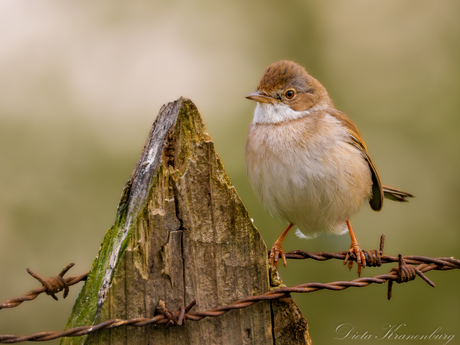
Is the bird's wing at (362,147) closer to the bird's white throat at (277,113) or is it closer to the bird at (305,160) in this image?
the bird at (305,160)

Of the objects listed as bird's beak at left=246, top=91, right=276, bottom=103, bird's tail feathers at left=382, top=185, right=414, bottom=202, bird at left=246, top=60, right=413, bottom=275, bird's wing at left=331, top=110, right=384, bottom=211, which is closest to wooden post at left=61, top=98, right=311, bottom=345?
bird at left=246, top=60, right=413, bottom=275

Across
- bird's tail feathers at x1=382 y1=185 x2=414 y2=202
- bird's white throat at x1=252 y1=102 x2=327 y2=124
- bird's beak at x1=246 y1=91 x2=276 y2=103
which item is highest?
bird's beak at x1=246 y1=91 x2=276 y2=103

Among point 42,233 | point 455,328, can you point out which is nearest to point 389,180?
point 455,328

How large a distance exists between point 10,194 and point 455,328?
643 centimetres

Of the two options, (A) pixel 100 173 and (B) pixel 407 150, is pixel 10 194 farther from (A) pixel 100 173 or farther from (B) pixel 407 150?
(B) pixel 407 150

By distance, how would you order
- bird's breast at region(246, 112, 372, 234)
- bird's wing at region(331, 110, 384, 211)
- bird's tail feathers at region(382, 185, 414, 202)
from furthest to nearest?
bird's tail feathers at region(382, 185, 414, 202)
bird's wing at region(331, 110, 384, 211)
bird's breast at region(246, 112, 372, 234)

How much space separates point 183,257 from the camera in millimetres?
2328

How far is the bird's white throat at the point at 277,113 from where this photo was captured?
430 cm

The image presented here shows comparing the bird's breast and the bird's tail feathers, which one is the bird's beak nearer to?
the bird's breast

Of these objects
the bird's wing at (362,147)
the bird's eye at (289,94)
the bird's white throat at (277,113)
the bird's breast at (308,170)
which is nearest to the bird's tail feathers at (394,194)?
the bird's wing at (362,147)

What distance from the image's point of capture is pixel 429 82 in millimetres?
8031

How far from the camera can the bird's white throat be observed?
4301 mm

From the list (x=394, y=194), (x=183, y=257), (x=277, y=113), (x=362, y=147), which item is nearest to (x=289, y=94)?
(x=277, y=113)

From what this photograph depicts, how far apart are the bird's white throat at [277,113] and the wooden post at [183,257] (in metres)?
1.98
